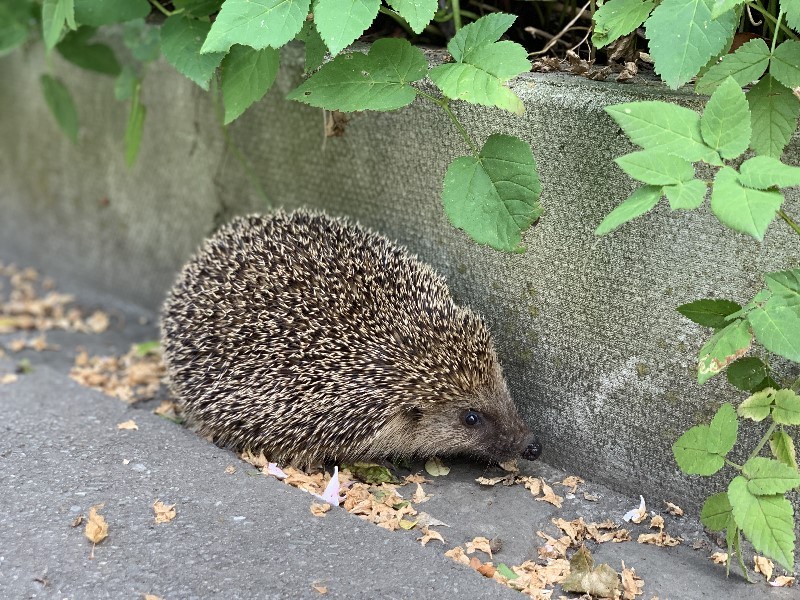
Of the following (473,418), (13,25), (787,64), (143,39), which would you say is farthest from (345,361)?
(13,25)

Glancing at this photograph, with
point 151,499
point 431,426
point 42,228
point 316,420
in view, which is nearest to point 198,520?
point 151,499

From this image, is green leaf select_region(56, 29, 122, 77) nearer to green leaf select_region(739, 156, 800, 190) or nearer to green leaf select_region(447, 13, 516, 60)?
green leaf select_region(447, 13, 516, 60)

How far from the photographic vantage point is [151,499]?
3.64 m

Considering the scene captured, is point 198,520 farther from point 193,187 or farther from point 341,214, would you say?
point 193,187

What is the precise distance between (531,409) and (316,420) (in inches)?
42.4

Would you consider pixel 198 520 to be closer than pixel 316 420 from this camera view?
Yes

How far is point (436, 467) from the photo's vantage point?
4402 mm

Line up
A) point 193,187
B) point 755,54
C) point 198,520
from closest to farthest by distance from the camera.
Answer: point 755,54, point 198,520, point 193,187

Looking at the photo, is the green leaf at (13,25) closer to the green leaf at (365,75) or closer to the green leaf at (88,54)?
the green leaf at (88,54)

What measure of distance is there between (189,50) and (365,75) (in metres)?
1.02

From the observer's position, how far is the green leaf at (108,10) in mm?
4297

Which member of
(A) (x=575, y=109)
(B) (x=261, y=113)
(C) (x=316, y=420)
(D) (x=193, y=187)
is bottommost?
(C) (x=316, y=420)

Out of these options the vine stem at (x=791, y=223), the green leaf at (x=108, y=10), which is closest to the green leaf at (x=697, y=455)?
the vine stem at (x=791, y=223)

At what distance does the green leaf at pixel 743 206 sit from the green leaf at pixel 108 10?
310 centimetres
